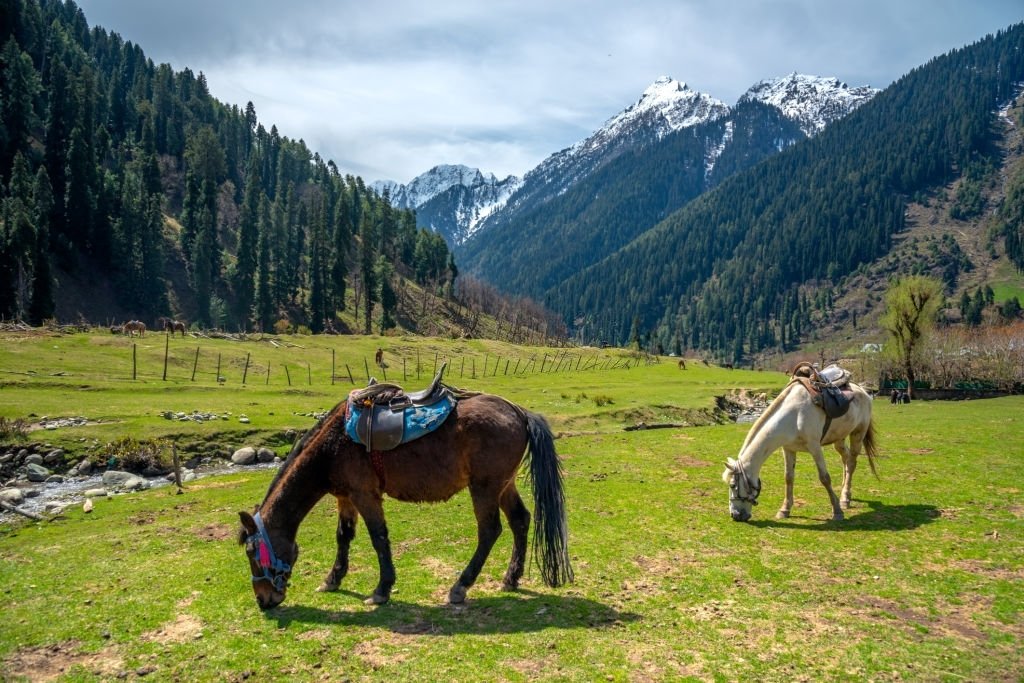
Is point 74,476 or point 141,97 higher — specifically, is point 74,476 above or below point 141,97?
below

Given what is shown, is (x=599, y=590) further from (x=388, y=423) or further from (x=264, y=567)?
(x=264, y=567)

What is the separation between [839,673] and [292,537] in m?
7.93

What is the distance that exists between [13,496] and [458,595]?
59.5 ft

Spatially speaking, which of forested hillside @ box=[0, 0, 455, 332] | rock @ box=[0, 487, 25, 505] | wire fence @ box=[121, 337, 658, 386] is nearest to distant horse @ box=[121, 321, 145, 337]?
wire fence @ box=[121, 337, 658, 386]

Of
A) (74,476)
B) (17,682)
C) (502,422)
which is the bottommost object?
(74,476)

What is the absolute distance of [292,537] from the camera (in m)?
9.48

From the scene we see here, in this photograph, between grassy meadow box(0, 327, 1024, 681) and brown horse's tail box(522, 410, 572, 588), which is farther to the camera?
brown horse's tail box(522, 410, 572, 588)

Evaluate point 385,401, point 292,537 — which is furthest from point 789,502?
Answer: point 292,537

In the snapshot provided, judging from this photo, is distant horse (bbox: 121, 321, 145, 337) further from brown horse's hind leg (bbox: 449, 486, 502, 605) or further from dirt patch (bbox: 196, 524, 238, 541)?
brown horse's hind leg (bbox: 449, 486, 502, 605)

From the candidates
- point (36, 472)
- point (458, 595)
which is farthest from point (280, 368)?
point (458, 595)

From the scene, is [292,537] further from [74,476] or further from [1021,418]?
[1021,418]

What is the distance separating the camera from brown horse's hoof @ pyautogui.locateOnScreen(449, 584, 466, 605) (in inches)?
368

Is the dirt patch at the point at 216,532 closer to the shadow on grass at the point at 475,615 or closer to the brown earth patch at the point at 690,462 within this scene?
the shadow on grass at the point at 475,615

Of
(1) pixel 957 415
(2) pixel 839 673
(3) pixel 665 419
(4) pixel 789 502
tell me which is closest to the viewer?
(2) pixel 839 673
